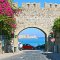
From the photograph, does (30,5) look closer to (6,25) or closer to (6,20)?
(6,25)

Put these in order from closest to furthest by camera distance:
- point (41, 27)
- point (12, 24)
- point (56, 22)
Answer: point (12, 24) → point (56, 22) → point (41, 27)

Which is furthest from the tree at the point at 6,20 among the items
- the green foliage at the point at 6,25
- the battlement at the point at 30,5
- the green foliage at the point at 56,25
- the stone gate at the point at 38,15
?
the battlement at the point at 30,5

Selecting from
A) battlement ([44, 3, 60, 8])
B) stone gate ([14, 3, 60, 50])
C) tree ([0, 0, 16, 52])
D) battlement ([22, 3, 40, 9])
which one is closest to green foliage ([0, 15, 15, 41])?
tree ([0, 0, 16, 52])

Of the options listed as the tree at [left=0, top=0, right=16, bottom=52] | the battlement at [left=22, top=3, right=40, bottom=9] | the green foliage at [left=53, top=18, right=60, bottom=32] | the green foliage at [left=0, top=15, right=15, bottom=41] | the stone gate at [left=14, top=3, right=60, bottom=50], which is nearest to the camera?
the tree at [left=0, top=0, right=16, bottom=52]

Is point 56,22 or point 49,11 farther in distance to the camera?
point 49,11

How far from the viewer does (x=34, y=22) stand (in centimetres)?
5300

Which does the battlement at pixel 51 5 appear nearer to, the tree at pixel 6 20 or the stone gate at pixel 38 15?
the stone gate at pixel 38 15

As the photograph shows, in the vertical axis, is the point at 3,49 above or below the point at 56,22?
below

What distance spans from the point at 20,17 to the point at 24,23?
1.18 m

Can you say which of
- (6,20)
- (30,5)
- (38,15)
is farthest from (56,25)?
(6,20)

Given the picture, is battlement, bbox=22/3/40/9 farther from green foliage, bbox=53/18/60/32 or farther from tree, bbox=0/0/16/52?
tree, bbox=0/0/16/52

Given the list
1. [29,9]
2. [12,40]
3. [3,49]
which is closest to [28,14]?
[29,9]

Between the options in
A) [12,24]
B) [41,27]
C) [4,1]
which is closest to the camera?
[4,1]

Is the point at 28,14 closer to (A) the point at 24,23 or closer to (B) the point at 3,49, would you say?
(A) the point at 24,23
